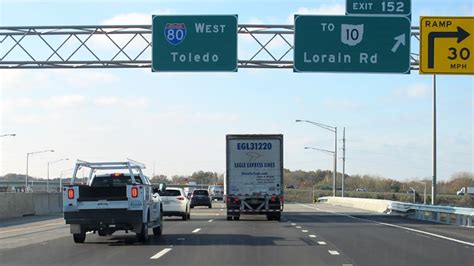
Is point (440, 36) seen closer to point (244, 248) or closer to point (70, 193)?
point (244, 248)

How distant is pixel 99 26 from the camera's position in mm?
25375

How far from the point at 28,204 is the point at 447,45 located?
2257 cm

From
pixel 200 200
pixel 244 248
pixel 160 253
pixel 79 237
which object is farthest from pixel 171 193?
pixel 200 200

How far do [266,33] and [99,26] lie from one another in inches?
244

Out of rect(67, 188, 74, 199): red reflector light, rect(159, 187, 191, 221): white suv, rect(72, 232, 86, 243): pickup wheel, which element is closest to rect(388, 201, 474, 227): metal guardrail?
rect(159, 187, 191, 221): white suv

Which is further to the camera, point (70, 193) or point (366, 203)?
point (366, 203)

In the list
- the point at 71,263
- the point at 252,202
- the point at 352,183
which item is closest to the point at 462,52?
the point at 252,202

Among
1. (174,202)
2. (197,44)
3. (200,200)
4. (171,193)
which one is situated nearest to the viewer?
(197,44)

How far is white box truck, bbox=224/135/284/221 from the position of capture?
30.6 metres

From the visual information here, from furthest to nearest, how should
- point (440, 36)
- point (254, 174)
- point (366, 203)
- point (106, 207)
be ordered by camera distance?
point (366, 203) → point (254, 174) → point (440, 36) → point (106, 207)

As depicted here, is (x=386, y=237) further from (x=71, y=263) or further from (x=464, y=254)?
(x=71, y=263)

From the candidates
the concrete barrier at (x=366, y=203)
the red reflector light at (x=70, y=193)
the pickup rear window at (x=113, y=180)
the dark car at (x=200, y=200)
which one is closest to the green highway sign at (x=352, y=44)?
the pickup rear window at (x=113, y=180)

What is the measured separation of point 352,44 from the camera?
2419 cm

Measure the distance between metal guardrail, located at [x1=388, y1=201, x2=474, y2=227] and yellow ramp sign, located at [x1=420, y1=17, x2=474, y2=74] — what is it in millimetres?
7133
